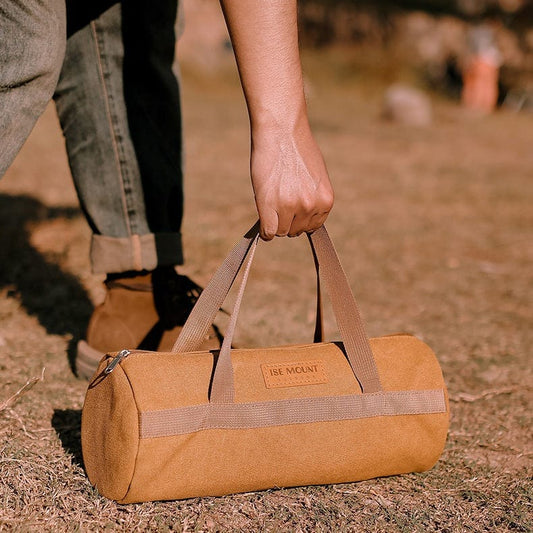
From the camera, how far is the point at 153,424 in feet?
4.34

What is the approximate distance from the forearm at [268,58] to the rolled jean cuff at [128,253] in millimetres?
635

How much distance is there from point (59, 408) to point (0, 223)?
190 cm

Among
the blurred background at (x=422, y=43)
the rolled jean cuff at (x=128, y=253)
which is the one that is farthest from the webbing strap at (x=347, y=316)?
the blurred background at (x=422, y=43)

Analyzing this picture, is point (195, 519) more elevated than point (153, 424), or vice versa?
point (153, 424)

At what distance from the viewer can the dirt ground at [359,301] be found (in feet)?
4.69

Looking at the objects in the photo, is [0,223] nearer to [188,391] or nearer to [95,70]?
[95,70]

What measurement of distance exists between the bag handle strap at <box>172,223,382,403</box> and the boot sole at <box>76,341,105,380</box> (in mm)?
455

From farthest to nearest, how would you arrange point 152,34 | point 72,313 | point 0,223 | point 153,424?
point 0,223 → point 72,313 → point 152,34 → point 153,424

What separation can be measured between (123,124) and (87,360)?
598mm

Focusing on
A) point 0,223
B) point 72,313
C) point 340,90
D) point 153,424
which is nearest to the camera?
point 153,424

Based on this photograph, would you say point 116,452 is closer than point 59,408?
Yes

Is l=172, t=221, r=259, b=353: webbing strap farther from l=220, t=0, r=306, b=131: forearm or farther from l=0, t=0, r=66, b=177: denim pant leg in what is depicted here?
l=0, t=0, r=66, b=177: denim pant leg

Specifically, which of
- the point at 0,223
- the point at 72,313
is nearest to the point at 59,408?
the point at 72,313

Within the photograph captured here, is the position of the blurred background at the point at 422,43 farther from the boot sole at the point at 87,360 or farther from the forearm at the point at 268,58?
the forearm at the point at 268,58
